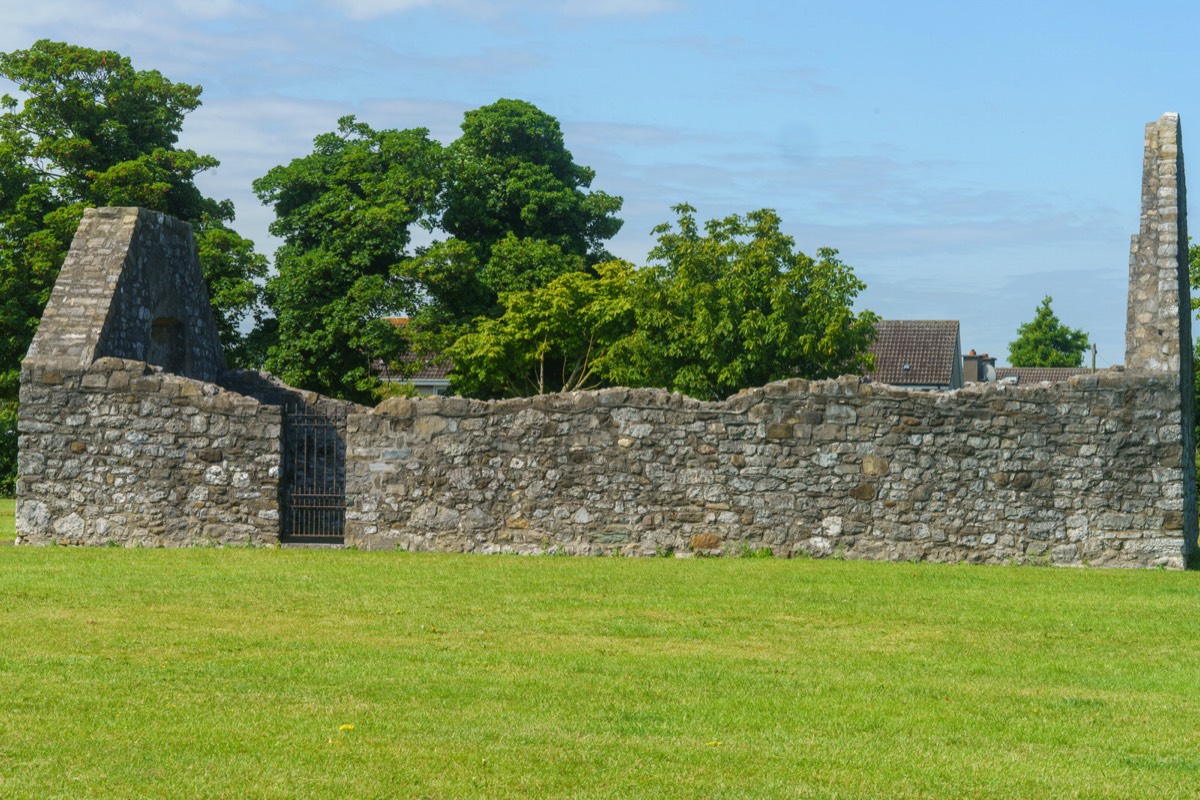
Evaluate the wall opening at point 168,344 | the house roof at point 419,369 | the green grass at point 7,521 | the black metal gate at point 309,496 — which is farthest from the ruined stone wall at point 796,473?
the house roof at point 419,369

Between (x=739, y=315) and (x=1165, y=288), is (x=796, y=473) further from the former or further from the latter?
(x=739, y=315)

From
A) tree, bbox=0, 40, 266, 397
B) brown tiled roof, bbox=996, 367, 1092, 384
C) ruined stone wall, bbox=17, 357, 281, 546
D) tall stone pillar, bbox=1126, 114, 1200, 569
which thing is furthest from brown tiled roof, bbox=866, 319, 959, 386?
ruined stone wall, bbox=17, 357, 281, 546

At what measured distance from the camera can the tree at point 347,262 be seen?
121ft

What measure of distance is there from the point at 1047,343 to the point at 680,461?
215 ft

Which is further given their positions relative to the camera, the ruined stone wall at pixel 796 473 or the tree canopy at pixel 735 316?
the tree canopy at pixel 735 316

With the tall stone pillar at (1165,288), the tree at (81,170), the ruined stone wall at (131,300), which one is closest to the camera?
the tall stone pillar at (1165,288)

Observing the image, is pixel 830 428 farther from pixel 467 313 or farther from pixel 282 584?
pixel 467 313

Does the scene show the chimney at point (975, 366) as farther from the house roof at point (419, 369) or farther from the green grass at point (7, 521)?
the green grass at point (7, 521)

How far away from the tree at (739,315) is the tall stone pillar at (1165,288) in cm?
1366

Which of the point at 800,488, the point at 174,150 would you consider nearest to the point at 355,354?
the point at 174,150

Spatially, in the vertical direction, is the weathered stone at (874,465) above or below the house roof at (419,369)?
below

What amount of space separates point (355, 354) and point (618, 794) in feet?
107

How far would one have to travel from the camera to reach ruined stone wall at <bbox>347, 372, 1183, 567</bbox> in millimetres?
16500

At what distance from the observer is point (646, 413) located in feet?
57.2
